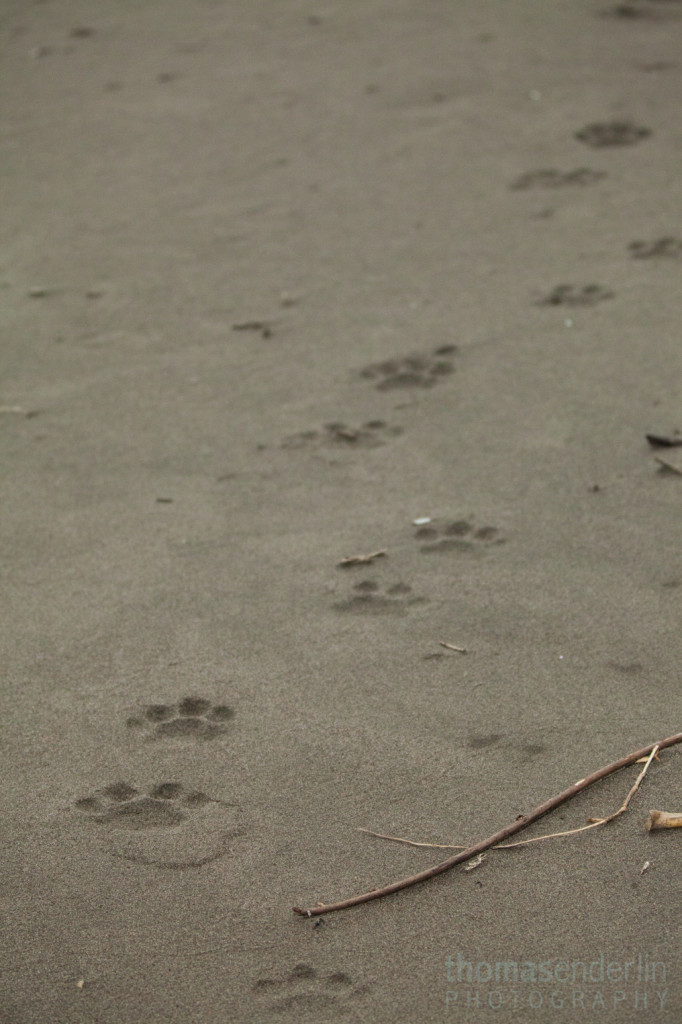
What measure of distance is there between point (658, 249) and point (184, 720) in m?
2.18

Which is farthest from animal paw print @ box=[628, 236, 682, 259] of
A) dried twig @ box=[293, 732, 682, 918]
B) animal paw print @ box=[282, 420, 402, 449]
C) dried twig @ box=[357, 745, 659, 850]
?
dried twig @ box=[357, 745, 659, 850]

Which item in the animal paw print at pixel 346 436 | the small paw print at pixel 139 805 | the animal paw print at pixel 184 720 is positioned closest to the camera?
the small paw print at pixel 139 805

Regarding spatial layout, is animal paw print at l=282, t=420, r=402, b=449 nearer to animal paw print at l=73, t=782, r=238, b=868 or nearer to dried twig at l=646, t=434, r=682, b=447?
dried twig at l=646, t=434, r=682, b=447

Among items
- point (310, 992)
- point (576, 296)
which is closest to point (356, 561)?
point (310, 992)

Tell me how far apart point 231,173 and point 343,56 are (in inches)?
49.7

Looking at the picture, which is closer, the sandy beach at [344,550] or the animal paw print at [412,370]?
the sandy beach at [344,550]

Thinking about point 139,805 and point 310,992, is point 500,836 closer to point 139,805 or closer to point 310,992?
point 310,992

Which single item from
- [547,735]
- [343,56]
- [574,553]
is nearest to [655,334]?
[574,553]

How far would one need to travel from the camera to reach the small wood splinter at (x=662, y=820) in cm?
161

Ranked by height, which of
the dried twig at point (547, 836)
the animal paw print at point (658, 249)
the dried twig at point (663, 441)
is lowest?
the dried twig at point (547, 836)

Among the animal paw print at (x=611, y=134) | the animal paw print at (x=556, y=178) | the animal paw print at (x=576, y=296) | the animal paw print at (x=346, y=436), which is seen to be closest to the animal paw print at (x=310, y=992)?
the animal paw print at (x=346, y=436)

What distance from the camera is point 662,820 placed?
1613 mm

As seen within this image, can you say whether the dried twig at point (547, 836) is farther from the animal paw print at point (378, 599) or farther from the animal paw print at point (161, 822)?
the animal paw print at point (378, 599)

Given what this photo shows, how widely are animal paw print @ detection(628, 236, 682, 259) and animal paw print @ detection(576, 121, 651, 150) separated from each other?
30.9 inches
